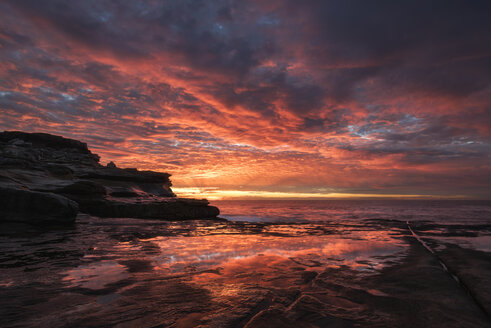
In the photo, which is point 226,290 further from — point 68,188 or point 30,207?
point 68,188

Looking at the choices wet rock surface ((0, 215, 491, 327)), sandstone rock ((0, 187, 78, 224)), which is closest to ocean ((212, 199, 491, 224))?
sandstone rock ((0, 187, 78, 224))

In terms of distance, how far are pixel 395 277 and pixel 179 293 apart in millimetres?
4896

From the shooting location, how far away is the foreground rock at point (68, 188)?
467 inches

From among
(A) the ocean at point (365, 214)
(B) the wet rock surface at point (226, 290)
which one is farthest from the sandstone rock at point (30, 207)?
(A) the ocean at point (365, 214)

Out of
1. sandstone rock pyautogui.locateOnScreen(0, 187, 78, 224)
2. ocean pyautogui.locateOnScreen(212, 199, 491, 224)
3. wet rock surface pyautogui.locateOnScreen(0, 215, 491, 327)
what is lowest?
ocean pyautogui.locateOnScreen(212, 199, 491, 224)

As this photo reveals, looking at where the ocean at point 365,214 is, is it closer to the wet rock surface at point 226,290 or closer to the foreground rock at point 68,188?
the foreground rock at point 68,188

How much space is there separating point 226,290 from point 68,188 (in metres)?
19.3

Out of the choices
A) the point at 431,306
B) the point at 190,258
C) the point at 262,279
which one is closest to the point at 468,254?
the point at 431,306

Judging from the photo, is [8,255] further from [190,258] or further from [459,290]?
[459,290]

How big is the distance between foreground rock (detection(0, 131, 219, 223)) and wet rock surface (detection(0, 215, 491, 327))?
555 centimetres

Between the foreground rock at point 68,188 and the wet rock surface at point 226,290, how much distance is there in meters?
5.55

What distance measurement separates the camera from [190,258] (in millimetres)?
6887

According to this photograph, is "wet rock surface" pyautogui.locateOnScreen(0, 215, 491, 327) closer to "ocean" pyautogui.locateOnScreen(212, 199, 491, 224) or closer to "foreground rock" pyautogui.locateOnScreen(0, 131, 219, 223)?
"foreground rock" pyautogui.locateOnScreen(0, 131, 219, 223)

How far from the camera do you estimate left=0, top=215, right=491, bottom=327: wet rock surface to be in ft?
10.2
